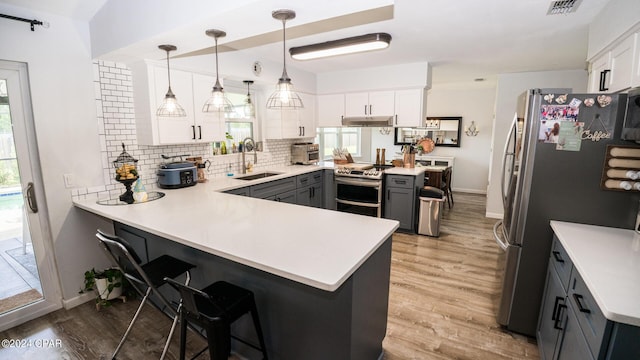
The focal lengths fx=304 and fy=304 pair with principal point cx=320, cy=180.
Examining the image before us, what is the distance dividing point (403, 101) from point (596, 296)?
3.59 metres

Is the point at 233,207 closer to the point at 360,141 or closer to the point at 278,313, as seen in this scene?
the point at 278,313

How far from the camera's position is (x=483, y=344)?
2.17 m

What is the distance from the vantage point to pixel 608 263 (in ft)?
4.76

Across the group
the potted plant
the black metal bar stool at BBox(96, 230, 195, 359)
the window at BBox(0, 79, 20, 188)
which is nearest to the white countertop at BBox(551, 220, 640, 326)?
the black metal bar stool at BBox(96, 230, 195, 359)

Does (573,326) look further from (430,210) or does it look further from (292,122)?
(292,122)

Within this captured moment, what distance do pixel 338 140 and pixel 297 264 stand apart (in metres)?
6.12

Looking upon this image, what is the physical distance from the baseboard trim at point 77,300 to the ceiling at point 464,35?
2.26 meters

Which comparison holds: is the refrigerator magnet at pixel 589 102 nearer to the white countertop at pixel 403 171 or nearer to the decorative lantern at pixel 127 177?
the white countertop at pixel 403 171

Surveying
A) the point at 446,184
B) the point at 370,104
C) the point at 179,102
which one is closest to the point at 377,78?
the point at 370,104

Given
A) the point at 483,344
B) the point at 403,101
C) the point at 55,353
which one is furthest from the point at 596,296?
the point at 403,101

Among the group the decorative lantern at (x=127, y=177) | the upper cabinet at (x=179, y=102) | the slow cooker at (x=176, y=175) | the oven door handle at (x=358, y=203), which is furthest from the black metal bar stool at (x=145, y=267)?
the oven door handle at (x=358, y=203)

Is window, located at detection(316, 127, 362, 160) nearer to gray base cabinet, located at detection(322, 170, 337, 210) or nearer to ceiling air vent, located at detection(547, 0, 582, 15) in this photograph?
gray base cabinet, located at detection(322, 170, 337, 210)

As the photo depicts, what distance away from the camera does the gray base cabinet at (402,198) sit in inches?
168

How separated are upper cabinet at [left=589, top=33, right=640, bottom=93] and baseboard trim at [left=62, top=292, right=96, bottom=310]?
4314mm
